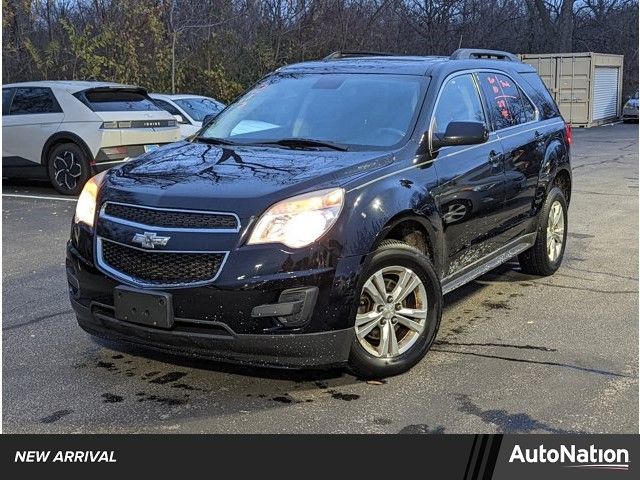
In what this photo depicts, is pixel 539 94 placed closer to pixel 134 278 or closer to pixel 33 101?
pixel 134 278

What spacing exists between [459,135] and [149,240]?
196cm

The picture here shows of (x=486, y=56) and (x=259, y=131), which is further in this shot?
(x=486, y=56)

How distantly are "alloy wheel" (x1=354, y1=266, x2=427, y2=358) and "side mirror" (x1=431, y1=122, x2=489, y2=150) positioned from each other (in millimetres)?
891

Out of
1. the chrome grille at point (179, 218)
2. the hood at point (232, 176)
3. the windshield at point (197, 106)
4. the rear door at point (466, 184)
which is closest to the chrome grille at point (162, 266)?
the chrome grille at point (179, 218)

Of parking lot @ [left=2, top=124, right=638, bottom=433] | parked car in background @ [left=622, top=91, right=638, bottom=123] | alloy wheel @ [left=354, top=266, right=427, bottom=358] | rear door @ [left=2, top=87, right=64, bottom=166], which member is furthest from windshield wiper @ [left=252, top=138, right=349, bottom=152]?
parked car in background @ [left=622, top=91, right=638, bottom=123]

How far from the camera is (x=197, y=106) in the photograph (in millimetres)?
13359

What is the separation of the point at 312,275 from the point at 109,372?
4.62 ft

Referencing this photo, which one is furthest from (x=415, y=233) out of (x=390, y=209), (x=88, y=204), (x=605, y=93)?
(x=605, y=93)

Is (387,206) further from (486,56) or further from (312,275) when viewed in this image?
(486,56)

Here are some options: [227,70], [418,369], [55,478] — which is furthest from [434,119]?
[227,70]

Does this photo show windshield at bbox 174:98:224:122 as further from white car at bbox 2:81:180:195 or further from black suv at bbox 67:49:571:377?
black suv at bbox 67:49:571:377

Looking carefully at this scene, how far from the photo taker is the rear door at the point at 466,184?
15.6 ft

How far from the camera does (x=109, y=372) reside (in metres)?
4.35

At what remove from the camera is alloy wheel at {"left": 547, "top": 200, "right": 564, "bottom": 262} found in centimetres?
637
